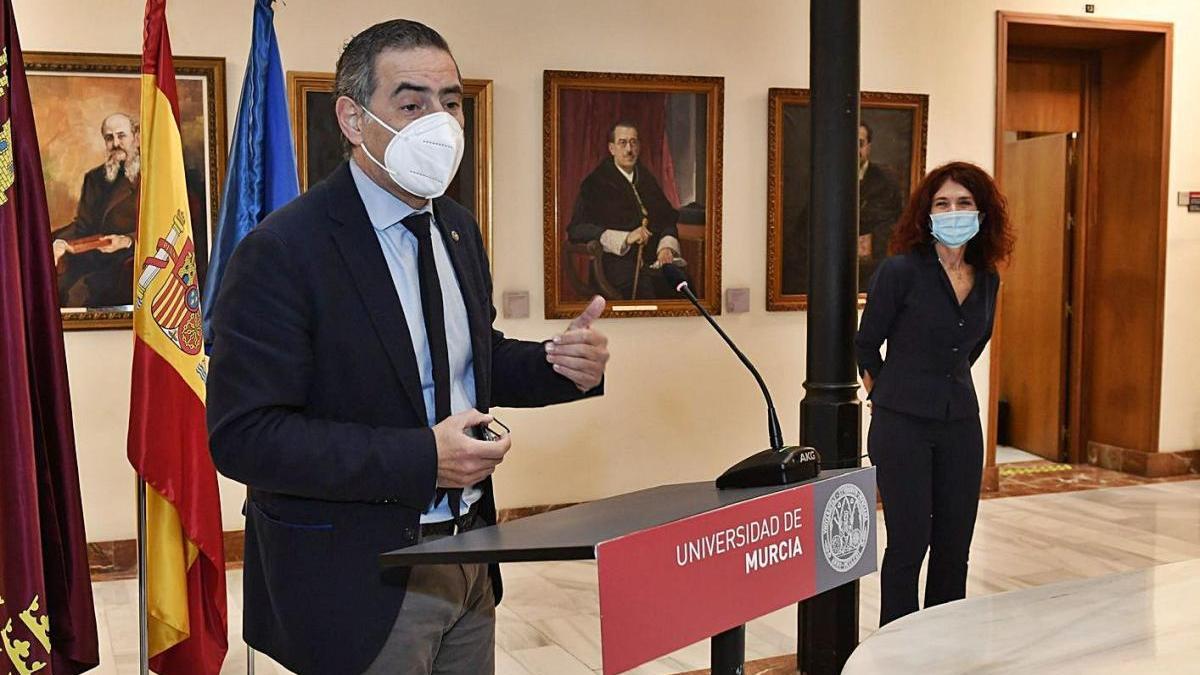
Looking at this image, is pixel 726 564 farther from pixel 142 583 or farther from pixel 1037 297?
pixel 1037 297

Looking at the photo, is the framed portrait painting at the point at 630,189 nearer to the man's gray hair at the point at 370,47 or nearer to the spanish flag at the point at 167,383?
the spanish flag at the point at 167,383

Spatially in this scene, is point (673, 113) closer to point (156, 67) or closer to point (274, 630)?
point (156, 67)

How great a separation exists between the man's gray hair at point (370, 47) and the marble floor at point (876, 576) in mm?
2522

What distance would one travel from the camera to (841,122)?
3820 millimetres

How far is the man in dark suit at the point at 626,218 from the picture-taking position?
245 inches

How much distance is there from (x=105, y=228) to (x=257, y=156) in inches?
86.2

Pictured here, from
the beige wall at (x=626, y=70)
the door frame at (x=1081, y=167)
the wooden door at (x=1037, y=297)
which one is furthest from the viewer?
the wooden door at (x=1037, y=297)

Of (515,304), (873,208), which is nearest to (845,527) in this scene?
(515,304)

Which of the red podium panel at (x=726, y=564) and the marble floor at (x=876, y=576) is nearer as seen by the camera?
the red podium panel at (x=726, y=564)

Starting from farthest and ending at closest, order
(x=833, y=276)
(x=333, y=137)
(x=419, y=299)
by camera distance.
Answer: (x=333, y=137), (x=833, y=276), (x=419, y=299)

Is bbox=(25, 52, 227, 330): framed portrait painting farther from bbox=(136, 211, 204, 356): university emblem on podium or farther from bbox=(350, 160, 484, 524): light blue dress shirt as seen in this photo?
bbox=(350, 160, 484, 524): light blue dress shirt

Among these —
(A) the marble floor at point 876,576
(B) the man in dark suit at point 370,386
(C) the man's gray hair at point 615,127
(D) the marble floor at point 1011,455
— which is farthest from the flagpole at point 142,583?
(D) the marble floor at point 1011,455

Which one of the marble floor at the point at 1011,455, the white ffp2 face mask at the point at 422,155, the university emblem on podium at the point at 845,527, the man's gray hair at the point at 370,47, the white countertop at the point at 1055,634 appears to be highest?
the man's gray hair at the point at 370,47

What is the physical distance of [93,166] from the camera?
5391 millimetres
